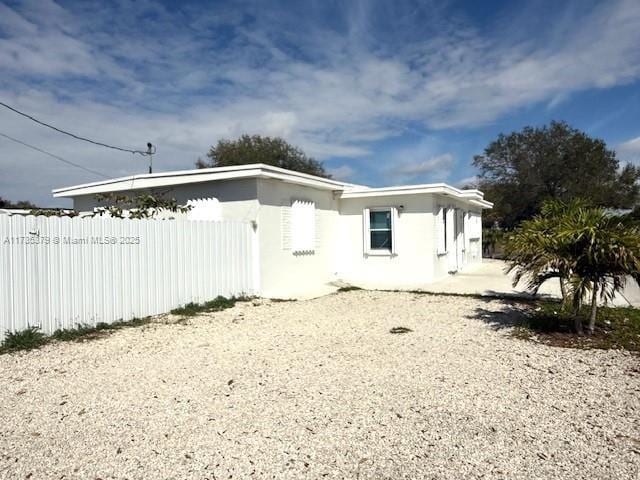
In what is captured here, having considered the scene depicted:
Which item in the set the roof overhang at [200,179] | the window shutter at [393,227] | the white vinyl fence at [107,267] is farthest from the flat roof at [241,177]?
the white vinyl fence at [107,267]

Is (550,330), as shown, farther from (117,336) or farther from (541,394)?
→ (117,336)

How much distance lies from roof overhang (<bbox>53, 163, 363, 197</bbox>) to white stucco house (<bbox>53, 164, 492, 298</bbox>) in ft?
0.09

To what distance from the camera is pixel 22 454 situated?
3.44 metres

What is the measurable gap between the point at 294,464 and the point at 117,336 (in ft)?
15.7

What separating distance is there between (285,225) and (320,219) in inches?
74.3

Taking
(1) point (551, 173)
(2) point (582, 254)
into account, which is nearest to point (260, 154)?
(1) point (551, 173)

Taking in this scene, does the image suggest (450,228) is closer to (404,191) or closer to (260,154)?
(404,191)

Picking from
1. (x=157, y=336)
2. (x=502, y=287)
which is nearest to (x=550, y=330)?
(x=502, y=287)

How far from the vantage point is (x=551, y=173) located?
108 ft

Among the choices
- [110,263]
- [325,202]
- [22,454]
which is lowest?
[22,454]

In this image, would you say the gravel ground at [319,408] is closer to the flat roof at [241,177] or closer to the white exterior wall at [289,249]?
the white exterior wall at [289,249]

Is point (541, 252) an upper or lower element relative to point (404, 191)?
lower

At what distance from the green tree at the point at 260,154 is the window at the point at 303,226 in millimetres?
21400

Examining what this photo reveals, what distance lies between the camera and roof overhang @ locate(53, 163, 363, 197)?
10.5m
